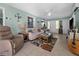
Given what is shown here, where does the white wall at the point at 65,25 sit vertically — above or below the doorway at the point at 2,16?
below

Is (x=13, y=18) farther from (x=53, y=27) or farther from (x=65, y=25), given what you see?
(x=65, y=25)

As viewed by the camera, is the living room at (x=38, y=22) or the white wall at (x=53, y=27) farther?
the white wall at (x=53, y=27)

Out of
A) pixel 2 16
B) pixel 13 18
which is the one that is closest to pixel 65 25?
pixel 13 18

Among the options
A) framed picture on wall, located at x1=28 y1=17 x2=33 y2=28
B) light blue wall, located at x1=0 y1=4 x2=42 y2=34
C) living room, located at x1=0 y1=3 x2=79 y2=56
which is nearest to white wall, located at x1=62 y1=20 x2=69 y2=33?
living room, located at x1=0 y1=3 x2=79 y2=56

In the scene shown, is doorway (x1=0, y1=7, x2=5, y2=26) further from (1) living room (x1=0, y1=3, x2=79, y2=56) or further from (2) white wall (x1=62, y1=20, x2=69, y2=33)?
(2) white wall (x1=62, y1=20, x2=69, y2=33)

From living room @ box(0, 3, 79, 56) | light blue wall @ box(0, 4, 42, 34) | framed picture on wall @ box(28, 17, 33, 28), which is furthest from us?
framed picture on wall @ box(28, 17, 33, 28)

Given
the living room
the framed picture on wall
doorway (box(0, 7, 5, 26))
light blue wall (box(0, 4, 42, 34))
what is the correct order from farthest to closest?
the framed picture on wall < light blue wall (box(0, 4, 42, 34)) < doorway (box(0, 7, 5, 26)) < the living room

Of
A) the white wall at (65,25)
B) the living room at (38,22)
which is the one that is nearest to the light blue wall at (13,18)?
the living room at (38,22)

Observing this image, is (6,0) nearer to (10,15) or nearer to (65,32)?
(10,15)

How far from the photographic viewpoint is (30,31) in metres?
3.81

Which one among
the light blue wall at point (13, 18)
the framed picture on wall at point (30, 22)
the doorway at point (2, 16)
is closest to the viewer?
the doorway at point (2, 16)

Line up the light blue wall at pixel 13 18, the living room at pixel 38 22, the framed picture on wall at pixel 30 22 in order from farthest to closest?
the framed picture on wall at pixel 30 22 → the light blue wall at pixel 13 18 → the living room at pixel 38 22

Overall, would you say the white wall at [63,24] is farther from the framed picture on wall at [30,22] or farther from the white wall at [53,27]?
the framed picture on wall at [30,22]

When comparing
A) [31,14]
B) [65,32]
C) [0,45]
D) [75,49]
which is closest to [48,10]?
[31,14]
